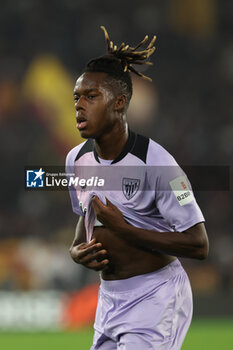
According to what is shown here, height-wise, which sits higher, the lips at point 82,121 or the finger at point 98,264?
the lips at point 82,121

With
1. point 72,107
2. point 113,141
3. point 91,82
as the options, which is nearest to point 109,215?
point 113,141

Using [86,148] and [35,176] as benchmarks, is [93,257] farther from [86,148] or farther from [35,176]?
[35,176]

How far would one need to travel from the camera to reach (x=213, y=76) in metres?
15.8

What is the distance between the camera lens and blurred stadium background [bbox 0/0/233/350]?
10.5 meters

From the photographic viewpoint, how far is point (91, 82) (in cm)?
384

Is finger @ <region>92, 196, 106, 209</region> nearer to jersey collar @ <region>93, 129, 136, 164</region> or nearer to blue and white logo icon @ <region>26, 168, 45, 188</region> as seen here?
jersey collar @ <region>93, 129, 136, 164</region>

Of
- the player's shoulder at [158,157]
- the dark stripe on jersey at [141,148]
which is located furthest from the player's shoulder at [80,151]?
the player's shoulder at [158,157]

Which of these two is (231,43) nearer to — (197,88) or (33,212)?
(197,88)

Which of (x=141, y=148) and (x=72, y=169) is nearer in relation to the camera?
(x=141, y=148)

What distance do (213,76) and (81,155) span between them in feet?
39.6

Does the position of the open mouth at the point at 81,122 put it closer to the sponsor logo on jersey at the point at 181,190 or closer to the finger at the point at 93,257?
the sponsor logo on jersey at the point at 181,190

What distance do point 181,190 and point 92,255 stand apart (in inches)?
22.8

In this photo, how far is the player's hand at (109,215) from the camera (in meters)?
3.65

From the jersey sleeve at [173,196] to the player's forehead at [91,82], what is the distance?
526mm
